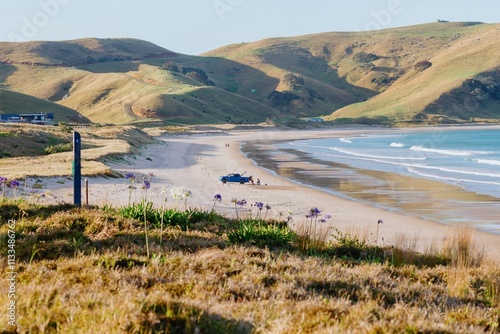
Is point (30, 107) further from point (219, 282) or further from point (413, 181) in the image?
point (219, 282)

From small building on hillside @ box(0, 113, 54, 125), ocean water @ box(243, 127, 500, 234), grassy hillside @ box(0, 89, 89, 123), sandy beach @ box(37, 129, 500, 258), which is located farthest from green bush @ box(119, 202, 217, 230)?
grassy hillside @ box(0, 89, 89, 123)

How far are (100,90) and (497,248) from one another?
16141cm

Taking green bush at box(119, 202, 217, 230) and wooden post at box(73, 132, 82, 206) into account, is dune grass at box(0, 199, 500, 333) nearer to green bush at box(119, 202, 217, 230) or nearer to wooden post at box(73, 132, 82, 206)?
green bush at box(119, 202, 217, 230)

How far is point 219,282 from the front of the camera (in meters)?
6.83

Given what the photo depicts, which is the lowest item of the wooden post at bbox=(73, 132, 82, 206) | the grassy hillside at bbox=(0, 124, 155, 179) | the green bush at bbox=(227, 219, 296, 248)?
the grassy hillside at bbox=(0, 124, 155, 179)

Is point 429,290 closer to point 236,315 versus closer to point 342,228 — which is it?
point 236,315

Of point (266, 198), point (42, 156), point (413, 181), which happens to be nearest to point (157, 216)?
point (266, 198)

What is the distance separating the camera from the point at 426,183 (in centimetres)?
3288

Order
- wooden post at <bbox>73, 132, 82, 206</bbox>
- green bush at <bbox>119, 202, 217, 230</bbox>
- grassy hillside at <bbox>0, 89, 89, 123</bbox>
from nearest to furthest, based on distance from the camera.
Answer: green bush at <bbox>119, 202, 217, 230</bbox> → wooden post at <bbox>73, 132, 82, 206</bbox> → grassy hillside at <bbox>0, 89, 89, 123</bbox>

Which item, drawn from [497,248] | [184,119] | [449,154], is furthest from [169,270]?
[184,119]

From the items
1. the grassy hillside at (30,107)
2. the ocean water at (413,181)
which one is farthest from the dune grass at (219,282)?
the grassy hillside at (30,107)

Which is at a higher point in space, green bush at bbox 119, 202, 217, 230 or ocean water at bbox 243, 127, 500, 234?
green bush at bbox 119, 202, 217, 230

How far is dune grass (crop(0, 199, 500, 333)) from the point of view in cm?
514

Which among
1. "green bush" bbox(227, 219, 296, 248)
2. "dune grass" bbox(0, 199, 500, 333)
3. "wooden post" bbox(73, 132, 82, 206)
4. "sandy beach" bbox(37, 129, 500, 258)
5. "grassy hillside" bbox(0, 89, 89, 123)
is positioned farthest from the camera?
"grassy hillside" bbox(0, 89, 89, 123)
